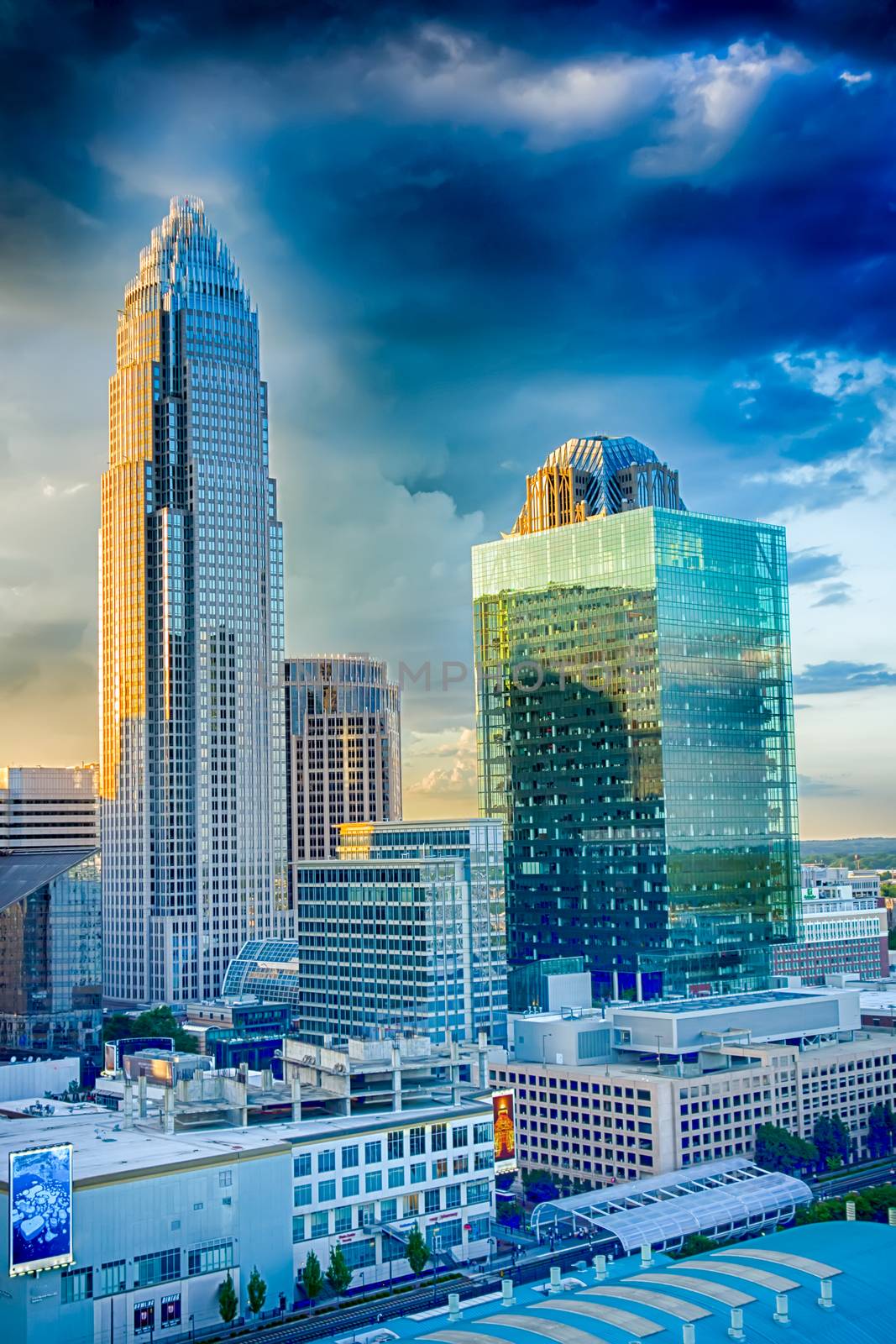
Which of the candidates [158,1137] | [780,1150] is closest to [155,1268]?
[158,1137]

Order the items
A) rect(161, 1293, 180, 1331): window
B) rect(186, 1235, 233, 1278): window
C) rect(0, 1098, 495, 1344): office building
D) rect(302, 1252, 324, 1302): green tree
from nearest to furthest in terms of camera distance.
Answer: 1. rect(0, 1098, 495, 1344): office building
2. rect(161, 1293, 180, 1331): window
3. rect(186, 1235, 233, 1278): window
4. rect(302, 1252, 324, 1302): green tree

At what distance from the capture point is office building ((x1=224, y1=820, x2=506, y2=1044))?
165500 millimetres

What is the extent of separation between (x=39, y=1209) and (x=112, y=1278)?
771 cm

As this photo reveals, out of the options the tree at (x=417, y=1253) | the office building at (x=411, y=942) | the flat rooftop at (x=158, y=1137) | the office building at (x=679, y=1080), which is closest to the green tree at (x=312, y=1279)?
the tree at (x=417, y=1253)

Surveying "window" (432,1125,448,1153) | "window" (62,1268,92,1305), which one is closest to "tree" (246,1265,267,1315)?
"window" (62,1268,92,1305)

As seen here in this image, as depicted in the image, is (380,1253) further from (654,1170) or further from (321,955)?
(321,955)

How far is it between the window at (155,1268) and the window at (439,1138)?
2481 centimetres

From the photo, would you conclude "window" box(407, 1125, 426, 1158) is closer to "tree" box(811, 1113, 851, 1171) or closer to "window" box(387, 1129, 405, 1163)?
"window" box(387, 1129, 405, 1163)

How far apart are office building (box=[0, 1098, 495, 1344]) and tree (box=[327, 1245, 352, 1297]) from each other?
2.59m

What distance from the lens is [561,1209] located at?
12656cm

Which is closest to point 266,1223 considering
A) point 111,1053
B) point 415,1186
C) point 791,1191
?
point 415,1186

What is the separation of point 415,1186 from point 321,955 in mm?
62032

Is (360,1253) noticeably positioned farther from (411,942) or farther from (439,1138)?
(411,942)

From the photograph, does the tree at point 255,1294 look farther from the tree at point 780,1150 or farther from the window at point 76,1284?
the tree at point 780,1150
